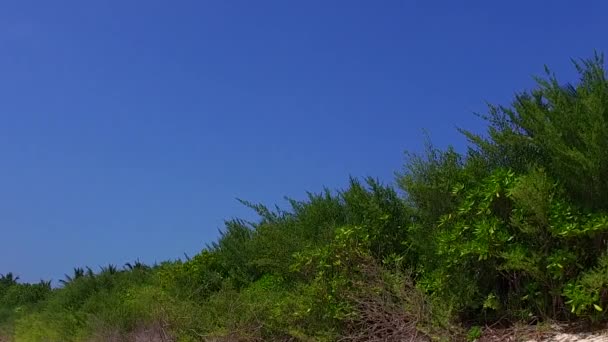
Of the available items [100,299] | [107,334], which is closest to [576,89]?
[107,334]

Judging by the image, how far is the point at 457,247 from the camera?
7887 mm

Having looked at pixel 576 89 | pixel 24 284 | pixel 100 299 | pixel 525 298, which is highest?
pixel 24 284

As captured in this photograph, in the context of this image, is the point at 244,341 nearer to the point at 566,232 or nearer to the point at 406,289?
the point at 406,289

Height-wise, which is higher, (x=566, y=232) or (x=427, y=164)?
(x=427, y=164)

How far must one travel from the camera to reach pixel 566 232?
7.15m

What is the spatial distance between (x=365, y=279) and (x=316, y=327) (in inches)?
38.2

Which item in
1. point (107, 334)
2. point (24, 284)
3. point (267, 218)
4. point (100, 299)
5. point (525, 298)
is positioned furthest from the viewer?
point (24, 284)

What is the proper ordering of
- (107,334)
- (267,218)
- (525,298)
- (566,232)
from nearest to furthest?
(566,232), (525,298), (267,218), (107,334)

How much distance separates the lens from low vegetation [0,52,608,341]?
24.2 feet

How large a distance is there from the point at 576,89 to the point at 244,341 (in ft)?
20.1

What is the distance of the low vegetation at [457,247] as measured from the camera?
7.38 m

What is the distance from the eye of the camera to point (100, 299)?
19.0 m

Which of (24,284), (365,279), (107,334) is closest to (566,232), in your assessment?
(365,279)

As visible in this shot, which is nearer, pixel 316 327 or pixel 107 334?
pixel 316 327
